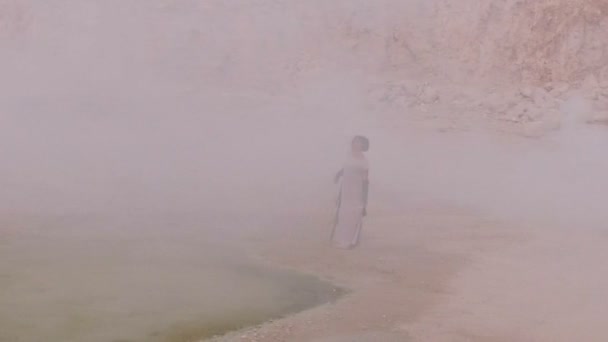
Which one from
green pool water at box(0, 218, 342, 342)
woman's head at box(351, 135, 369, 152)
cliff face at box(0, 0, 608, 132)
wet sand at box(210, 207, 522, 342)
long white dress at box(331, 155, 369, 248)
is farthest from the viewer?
cliff face at box(0, 0, 608, 132)

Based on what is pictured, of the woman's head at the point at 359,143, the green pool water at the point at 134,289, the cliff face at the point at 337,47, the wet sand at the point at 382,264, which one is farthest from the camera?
the cliff face at the point at 337,47

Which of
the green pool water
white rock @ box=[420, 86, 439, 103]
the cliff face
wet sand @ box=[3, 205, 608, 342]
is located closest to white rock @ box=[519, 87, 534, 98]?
the cliff face

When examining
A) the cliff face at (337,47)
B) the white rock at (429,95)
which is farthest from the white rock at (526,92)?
the white rock at (429,95)

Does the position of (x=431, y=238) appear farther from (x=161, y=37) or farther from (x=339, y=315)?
(x=161, y=37)

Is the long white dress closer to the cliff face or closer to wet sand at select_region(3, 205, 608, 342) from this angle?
wet sand at select_region(3, 205, 608, 342)

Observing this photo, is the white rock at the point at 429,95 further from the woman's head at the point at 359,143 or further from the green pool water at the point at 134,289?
the green pool water at the point at 134,289

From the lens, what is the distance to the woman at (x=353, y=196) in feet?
29.1

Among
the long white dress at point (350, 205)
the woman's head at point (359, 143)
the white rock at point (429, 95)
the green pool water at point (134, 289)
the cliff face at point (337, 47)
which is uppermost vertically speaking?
the cliff face at point (337, 47)

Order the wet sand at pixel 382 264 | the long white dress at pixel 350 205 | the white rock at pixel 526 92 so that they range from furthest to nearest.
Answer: the white rock at pixel 526 92 < the long white dress at pixel 350 205 < the wet sand at pixel 382 264

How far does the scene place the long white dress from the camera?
8812 mm

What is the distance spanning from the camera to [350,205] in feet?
29.8

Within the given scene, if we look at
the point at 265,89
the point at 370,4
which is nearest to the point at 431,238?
the point at 265,89

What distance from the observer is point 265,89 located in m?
16.2

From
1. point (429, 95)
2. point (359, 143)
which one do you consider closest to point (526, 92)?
point (429, 95)
